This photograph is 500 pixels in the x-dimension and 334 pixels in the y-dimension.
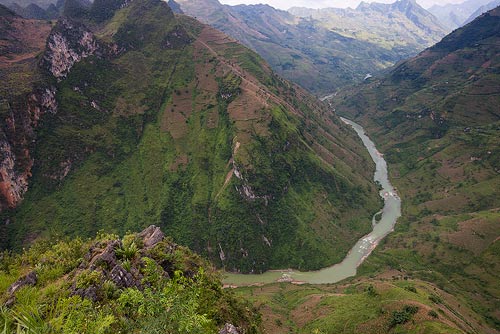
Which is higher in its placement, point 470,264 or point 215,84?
point 215,84

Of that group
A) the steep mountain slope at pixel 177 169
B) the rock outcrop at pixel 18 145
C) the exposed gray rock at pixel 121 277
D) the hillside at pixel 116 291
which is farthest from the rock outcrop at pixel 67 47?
the exposed gray rock at pixel 121 277

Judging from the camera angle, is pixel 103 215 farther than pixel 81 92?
No

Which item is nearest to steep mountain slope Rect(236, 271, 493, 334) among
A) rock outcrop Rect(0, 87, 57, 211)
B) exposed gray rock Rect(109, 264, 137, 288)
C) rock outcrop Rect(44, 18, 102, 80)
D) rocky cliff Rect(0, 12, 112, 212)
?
exposed gray rock Rect(109, 264, 137, 288)

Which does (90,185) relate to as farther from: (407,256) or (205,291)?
(407,256)

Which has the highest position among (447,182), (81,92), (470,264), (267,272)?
(81,92)

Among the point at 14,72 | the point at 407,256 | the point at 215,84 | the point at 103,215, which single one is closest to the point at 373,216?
the point at 407,256

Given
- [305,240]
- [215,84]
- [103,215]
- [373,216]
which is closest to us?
[103,215]

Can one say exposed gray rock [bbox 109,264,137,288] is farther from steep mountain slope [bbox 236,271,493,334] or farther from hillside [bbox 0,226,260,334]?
steep mountain slope [bbox 236,271,493,334]
